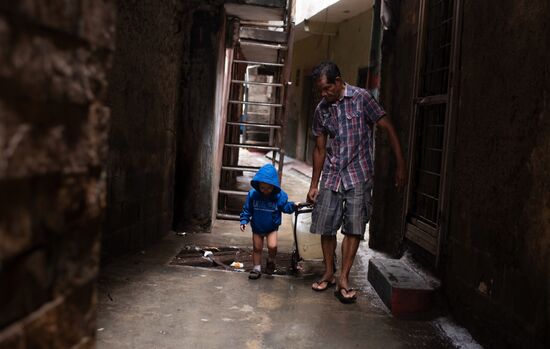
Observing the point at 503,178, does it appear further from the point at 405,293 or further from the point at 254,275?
the point at 254,275

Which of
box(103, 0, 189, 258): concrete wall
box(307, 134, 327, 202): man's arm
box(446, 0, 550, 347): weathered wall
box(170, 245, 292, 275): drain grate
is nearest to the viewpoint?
box(446, 0, 550, 347): weathered wall

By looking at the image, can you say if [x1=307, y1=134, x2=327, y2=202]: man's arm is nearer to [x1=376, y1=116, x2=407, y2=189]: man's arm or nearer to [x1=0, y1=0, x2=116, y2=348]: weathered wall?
[x1=376, y1=116, x2=407, y2=189]: man's arm

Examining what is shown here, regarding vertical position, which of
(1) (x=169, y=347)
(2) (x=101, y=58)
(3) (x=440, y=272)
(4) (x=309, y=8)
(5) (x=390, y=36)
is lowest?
(1) (x=169, y=347)

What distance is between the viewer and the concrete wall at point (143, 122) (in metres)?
4.67

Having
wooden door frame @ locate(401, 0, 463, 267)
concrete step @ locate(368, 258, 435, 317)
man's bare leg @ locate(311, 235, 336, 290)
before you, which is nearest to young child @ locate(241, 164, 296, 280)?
man's bare leg @ locate(311, 235, 336, 290)

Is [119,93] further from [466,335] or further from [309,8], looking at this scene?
[309,8]

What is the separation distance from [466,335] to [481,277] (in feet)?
1.41

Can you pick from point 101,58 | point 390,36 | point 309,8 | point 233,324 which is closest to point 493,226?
point 233,324

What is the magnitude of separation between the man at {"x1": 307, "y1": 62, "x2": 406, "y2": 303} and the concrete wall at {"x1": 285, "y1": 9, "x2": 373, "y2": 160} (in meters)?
8.86

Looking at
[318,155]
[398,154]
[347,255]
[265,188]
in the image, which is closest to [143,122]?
[265,188]

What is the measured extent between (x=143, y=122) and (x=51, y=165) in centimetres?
424

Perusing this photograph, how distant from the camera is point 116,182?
4773 mm

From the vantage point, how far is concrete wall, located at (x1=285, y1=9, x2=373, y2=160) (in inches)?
530

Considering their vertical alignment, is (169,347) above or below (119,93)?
below
